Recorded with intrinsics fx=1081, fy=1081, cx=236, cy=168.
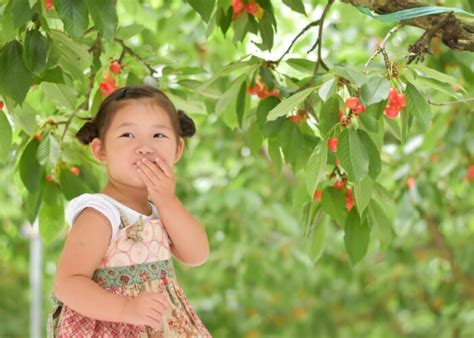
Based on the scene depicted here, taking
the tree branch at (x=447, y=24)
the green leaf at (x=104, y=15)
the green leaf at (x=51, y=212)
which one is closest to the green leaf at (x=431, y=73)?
the tree branch at (x=447, y=24)

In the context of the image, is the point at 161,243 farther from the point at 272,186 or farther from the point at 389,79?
the point at 272,186

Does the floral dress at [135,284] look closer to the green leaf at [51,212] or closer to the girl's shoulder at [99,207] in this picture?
the girl's shoulder at [99,207]

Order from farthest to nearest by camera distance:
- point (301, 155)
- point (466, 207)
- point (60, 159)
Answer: point (466, 207) < point (60, 159) < point (301, 155)

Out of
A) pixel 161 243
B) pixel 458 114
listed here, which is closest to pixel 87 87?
pixel 161 243

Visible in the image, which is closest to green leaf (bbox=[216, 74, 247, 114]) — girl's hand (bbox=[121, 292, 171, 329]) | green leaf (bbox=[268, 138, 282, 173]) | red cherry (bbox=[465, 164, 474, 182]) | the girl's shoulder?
green leaf (bbox=[268, 138, 282, 173])

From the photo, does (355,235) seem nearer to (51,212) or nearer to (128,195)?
(128,195)

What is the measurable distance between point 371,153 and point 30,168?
0.89 metres

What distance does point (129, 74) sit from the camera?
2.76 m

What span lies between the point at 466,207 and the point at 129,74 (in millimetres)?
3832

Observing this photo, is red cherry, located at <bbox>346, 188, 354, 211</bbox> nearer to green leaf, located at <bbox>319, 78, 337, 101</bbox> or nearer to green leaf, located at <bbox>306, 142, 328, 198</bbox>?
green leaf, located at <bbox>306, 142, 328, 198</bbox>

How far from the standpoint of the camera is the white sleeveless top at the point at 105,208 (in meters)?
2.08

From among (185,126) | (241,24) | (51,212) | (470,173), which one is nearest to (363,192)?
(185,126)

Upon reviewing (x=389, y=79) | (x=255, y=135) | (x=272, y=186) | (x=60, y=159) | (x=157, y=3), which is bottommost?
(x=389, y=79)

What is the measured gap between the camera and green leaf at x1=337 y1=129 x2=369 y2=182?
2121 mm
